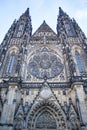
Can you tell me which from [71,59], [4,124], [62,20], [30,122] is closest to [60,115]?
[30,122]

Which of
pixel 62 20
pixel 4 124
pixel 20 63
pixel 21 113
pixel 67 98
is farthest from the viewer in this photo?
pixel 62 20

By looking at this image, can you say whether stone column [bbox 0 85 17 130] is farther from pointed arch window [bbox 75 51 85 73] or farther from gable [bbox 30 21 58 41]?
gable [bbox 30 21 58 41]

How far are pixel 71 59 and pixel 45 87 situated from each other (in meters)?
4.63

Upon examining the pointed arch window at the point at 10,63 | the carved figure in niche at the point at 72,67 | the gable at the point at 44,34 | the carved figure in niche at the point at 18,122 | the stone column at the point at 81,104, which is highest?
the gable at the point at 44,34

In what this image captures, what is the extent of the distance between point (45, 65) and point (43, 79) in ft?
7.07

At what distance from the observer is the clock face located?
17758 millimetres

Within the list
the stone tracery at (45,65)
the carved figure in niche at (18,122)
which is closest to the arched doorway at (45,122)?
the carved figure in niche at (18,122)

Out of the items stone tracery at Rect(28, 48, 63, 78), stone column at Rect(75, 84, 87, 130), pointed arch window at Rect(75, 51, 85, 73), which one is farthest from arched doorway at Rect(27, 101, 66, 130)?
pointed arch window at Rect(75, 51, 85, 73)

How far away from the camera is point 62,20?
86.1 feet

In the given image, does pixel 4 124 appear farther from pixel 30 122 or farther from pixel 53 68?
pixel 53 68

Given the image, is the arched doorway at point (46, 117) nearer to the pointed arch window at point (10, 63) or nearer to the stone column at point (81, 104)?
the stone column at point (81, 104)

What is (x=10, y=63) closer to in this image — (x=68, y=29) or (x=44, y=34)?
(x=44, y=34)

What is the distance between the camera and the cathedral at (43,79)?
13703mm

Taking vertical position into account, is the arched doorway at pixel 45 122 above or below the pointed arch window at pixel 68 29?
below
